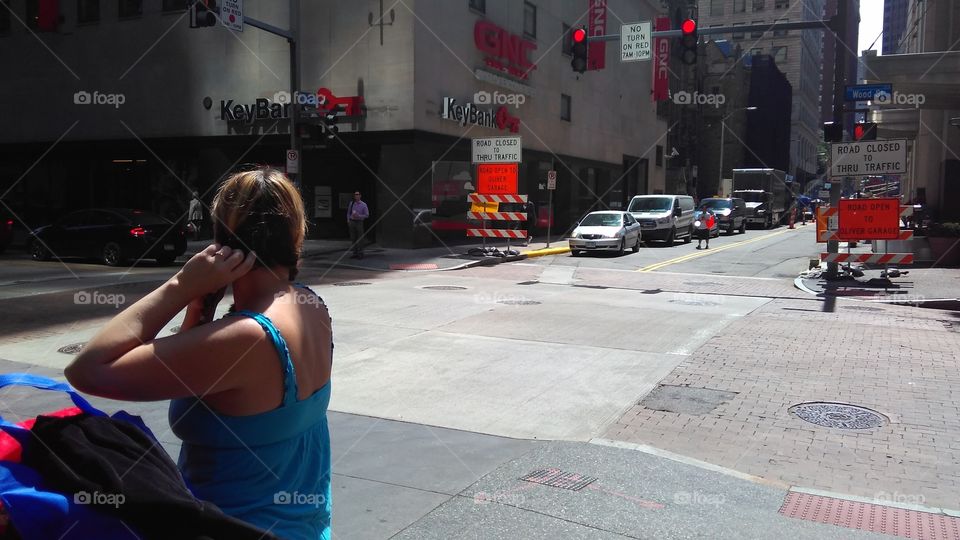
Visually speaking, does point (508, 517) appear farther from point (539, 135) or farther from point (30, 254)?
point (539, 135)

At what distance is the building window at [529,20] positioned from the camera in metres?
30.2

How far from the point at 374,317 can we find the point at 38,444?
969 cm

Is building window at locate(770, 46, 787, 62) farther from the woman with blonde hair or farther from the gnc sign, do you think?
the woman with blonde hair

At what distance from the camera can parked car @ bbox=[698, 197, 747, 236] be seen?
38.7 metres

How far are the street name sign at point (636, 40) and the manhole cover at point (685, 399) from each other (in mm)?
14684

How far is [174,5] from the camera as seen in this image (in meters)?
26.3

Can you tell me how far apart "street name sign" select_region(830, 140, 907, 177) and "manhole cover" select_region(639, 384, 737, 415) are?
36.1 feet

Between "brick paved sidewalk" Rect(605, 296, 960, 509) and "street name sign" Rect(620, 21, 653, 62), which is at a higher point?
"street name sign" Rect(620, 21, 653, 62)

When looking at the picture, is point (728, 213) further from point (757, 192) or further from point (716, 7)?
point (716, 7)

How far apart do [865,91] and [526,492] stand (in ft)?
50.4

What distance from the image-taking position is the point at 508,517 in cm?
411

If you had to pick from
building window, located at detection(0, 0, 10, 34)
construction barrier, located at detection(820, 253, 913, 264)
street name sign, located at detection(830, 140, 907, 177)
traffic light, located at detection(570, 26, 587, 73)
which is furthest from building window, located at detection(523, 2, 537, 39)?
building window, located at detection(0, 0, 10, 34)

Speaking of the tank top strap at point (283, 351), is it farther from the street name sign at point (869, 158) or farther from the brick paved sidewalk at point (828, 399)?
the street name sign at point (869, 158)

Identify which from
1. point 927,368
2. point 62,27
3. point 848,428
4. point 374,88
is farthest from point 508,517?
point 62,27
